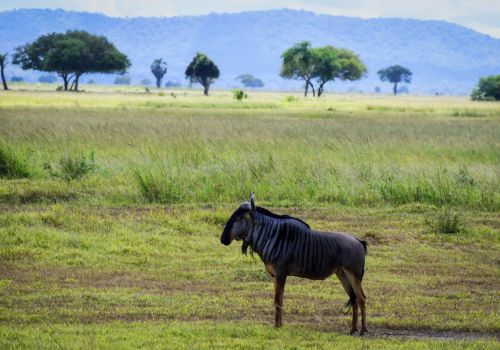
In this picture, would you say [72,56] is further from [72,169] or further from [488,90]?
[72,169]

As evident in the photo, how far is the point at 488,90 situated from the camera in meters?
96.8

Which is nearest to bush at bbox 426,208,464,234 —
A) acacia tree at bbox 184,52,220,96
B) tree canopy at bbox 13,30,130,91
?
tree canopy at bbox 13,30,130,91

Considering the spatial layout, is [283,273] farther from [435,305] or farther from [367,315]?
[435,305]

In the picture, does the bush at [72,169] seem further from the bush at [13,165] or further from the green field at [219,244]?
the bush at [13,165]

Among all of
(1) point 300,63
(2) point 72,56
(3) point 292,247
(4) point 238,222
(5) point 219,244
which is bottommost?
(5) point 219,244

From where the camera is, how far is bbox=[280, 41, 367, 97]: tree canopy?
11506 cm

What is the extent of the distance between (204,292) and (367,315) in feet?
7.44

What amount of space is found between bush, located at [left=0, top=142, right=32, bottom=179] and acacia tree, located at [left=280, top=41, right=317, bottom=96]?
95016 mm

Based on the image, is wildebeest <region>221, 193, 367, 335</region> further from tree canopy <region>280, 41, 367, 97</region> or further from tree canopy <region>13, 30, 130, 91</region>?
tree canopy <region>280, 41, 367, 97</region>

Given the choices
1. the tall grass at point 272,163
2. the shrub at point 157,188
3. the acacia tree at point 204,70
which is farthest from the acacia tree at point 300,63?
the shrub at point 157,188

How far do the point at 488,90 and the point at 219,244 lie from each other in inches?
3459

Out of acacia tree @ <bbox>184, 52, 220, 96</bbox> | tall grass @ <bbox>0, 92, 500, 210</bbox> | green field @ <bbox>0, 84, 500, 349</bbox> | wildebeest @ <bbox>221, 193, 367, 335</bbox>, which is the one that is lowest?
green field @ <bbox>0, 84, 500, 349</bbox>

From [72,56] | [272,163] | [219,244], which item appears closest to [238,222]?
[219,244]

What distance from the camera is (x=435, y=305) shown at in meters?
10.5
